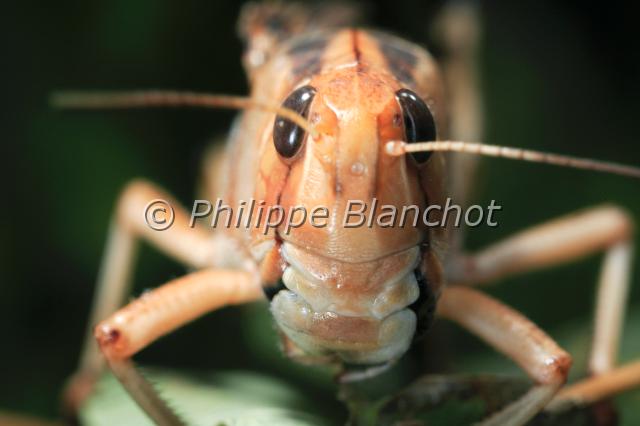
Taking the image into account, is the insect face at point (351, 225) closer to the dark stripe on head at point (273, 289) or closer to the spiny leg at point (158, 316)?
the dark stripe on head at point (273, 289)

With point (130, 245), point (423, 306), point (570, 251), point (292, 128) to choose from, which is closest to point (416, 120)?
point (292, 128)

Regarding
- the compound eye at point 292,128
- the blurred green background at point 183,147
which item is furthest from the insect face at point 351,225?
the blurred green background at point 183,147

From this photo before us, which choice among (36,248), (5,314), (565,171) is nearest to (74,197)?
(36,248)

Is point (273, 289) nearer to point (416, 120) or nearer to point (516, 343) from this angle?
point (416, 120)

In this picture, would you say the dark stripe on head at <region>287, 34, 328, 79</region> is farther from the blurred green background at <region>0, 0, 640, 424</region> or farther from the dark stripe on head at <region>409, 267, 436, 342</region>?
the blurred green background at <region>0, 0, 640, 424</region>

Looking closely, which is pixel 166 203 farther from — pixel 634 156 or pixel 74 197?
pixel 634 156

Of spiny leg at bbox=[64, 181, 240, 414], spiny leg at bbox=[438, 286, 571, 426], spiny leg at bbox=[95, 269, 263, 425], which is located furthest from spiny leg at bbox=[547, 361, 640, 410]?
spiny leg at bbox=[64, 181, 240, 414]
